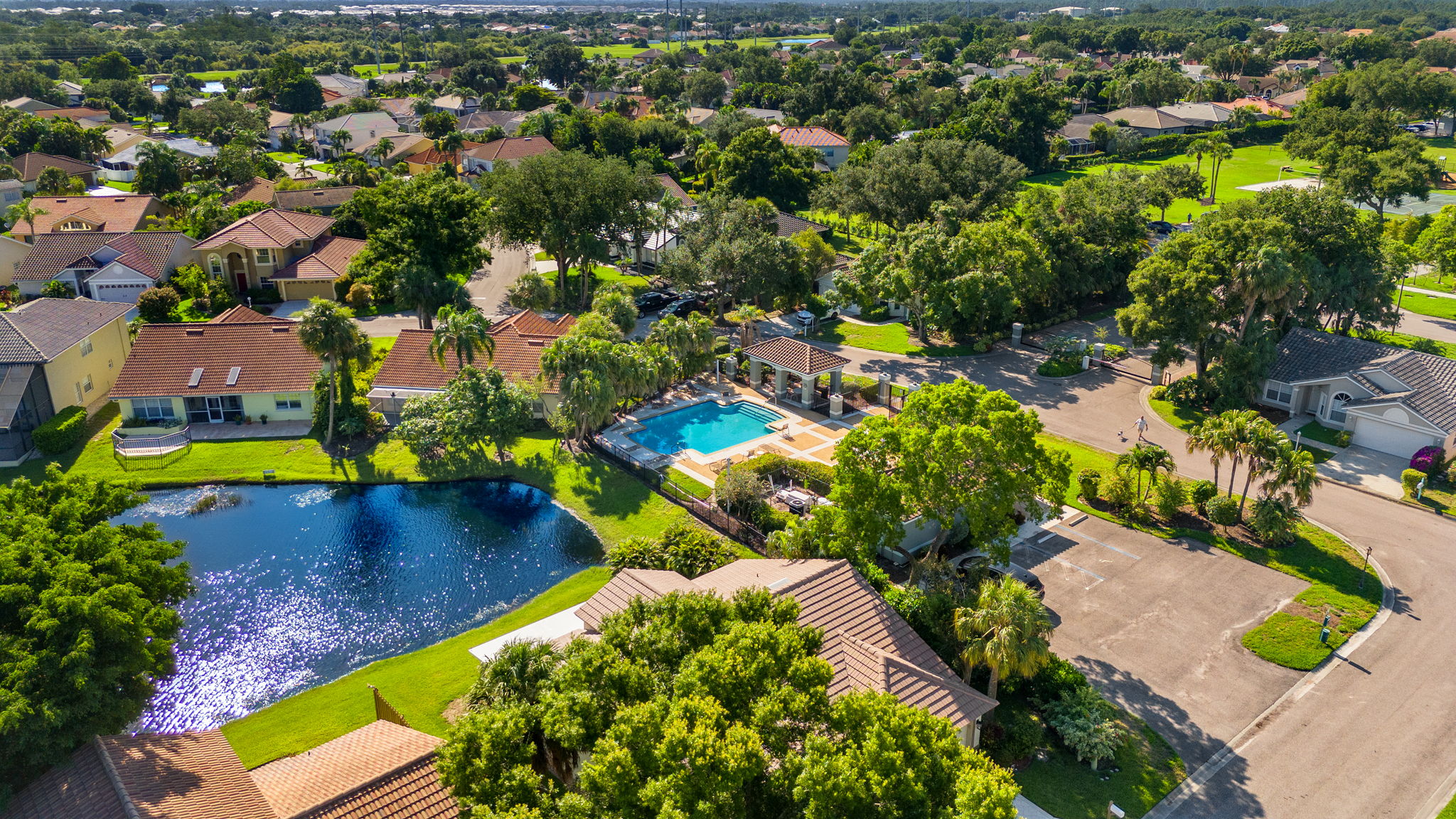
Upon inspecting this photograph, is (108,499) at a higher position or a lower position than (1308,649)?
higher

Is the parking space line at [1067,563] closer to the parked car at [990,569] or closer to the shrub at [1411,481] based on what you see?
the parked car at [990,569]

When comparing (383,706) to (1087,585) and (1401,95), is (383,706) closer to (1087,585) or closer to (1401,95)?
(1087,585)

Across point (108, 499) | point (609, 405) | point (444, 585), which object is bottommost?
point (444, 585)

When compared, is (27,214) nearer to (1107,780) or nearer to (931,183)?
(931,183)

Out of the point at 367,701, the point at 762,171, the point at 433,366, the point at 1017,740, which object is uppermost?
the point at 762,171

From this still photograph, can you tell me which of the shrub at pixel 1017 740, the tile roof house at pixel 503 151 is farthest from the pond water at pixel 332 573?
the tile roof house at pixel 503 151

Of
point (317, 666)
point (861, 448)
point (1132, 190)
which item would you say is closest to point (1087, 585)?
point (861, 448)

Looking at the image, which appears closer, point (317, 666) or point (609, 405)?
point (317, 666)

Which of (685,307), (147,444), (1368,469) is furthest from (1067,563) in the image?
(147,444)
